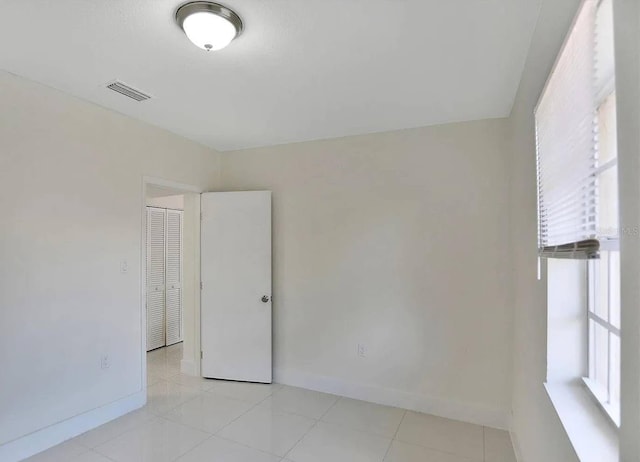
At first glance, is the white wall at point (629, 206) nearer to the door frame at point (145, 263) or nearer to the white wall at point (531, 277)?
the white wall at point (531, 277)

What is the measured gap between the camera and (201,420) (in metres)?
2.80

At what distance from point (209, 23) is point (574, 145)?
162cm

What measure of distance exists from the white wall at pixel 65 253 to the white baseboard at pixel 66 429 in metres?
0.04

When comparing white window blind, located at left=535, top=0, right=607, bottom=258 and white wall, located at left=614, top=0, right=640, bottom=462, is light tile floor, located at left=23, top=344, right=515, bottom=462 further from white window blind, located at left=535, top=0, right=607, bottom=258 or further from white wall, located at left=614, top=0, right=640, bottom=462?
white wall, located at left=614, top=0, right=640, bottom=462

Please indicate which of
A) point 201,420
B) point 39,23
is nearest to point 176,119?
point 39,23

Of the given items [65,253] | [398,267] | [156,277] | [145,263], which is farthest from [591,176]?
[156,277]

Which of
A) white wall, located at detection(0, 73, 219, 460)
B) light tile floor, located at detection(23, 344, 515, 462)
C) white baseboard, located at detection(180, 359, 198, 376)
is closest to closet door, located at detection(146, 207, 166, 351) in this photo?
white baseboard, located at detection(180, 359, 198, 376)

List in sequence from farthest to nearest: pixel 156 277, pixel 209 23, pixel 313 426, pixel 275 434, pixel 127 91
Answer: pixel 156 277, pixel 313 426, pixel 275 434, pixel 127 91, pixel 209 23

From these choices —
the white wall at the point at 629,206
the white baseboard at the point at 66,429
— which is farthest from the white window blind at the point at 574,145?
the white baseboard at the point at 66,429

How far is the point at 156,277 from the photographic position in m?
4.80

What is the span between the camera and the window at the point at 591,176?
945 millimetres

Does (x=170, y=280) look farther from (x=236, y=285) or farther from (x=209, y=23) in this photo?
(x=209, y=23)

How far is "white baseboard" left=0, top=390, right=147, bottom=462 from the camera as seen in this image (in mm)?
2215

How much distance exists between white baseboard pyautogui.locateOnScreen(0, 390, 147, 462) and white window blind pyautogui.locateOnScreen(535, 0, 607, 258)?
3.28 metres
